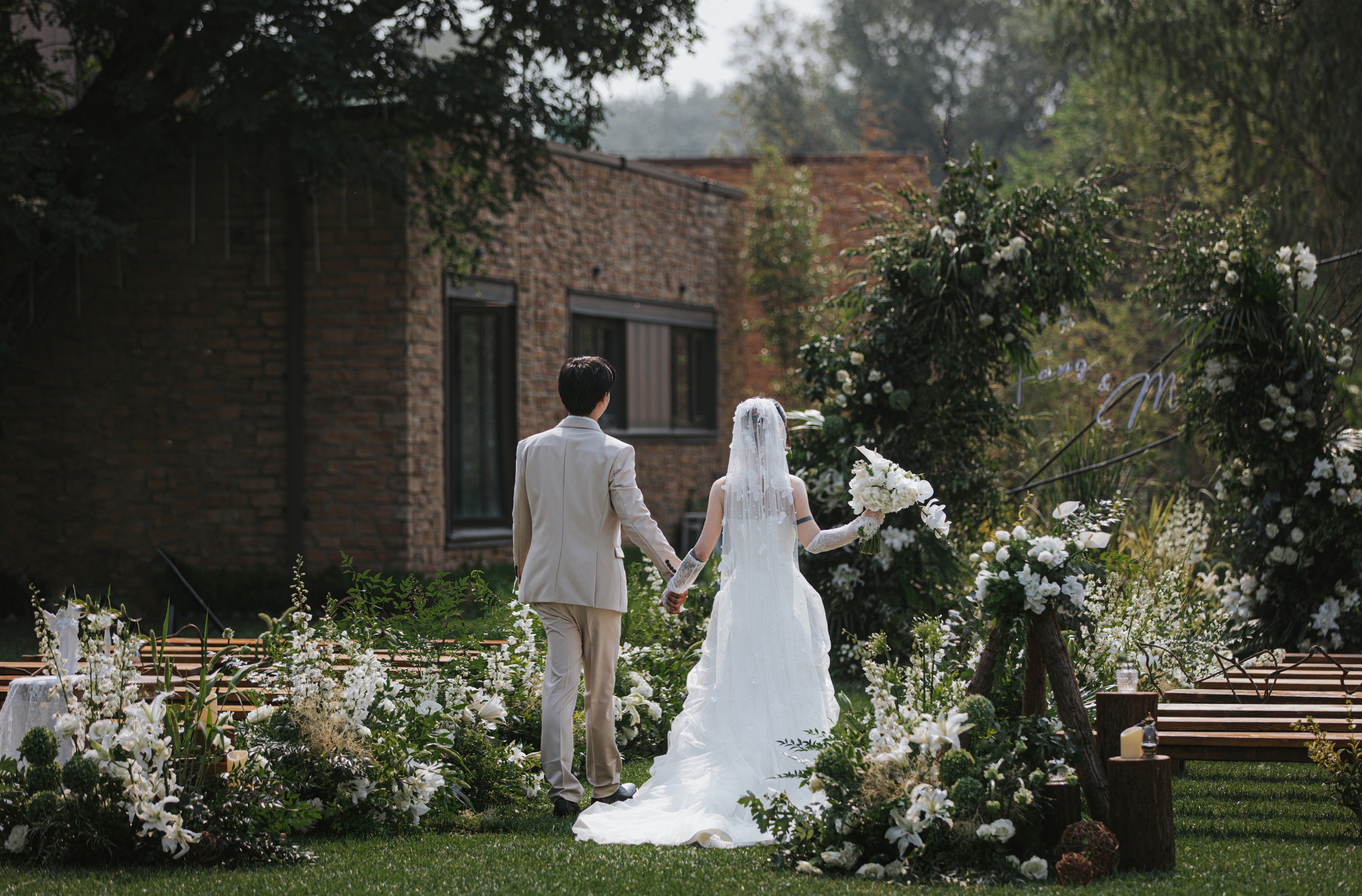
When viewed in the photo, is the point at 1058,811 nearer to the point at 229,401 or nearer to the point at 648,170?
the point at 229,401

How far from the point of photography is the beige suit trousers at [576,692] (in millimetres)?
5059

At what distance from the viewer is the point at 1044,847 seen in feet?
13.1

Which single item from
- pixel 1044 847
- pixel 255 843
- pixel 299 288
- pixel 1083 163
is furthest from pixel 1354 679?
pixel 1083 163

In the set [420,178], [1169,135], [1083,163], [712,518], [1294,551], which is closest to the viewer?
[712,518]

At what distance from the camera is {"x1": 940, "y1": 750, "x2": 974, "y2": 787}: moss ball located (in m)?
3.89

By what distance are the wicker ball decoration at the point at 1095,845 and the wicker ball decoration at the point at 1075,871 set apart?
28 mm

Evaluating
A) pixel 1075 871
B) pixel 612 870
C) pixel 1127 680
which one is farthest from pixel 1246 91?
pixel 612 870

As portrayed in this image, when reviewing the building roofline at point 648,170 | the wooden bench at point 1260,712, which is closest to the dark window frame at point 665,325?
the building roofline at point 648,170

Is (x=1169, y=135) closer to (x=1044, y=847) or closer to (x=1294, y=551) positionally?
(x=1294, y=551)

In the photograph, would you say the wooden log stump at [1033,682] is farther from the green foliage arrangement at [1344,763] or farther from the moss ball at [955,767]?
the green foliage arrangement at [1344,763]

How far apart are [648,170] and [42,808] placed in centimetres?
1227

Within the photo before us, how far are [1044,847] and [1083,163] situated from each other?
20016 millimetres

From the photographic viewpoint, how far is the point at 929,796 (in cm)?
384

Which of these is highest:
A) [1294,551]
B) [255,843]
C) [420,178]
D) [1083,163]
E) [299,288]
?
[1083,163]
